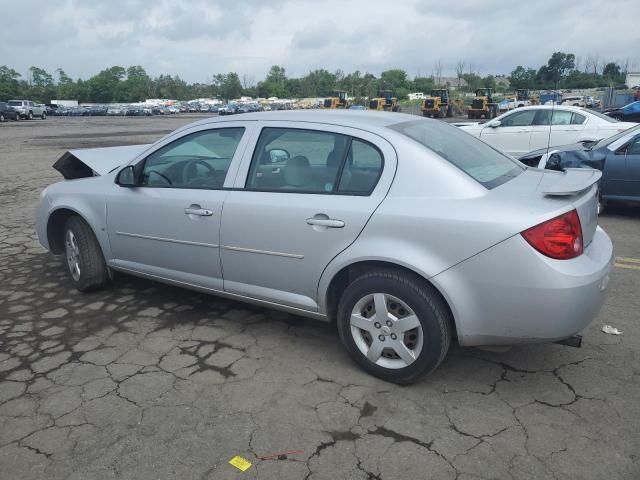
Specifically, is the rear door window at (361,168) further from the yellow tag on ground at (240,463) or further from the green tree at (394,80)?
the green tree at (394,80)

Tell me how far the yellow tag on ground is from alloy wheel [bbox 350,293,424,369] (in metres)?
0.99

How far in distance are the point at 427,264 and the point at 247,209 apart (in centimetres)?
128

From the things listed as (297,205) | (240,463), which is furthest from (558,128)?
(240,463)

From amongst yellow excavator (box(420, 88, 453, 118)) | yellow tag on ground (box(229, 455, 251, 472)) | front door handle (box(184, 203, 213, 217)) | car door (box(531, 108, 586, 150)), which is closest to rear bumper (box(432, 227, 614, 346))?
yellow tag on ground (box(229, 455, 251, 472))

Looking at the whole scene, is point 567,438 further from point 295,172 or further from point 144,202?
point 144,202

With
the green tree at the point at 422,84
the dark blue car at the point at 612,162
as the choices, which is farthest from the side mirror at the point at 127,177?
the green tree at the point at 422,84

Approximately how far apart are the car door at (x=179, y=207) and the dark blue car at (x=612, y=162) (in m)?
5.04

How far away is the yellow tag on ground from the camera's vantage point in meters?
2.47

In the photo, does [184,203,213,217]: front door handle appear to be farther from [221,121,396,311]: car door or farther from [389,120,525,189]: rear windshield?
[389,120,525,189]: rear windshield

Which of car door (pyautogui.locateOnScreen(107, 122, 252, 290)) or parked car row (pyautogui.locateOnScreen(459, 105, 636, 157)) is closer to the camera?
car door (pyautogui.locateOnScreen(107, 122, 252, 290))

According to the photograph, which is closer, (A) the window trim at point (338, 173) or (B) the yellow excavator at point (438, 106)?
(A) the window trim at point (338, 173)

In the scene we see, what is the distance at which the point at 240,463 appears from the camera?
2500 millimetres

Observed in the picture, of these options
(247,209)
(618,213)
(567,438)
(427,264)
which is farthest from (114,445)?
(618,213)

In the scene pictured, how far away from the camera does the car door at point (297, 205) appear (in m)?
3.12
